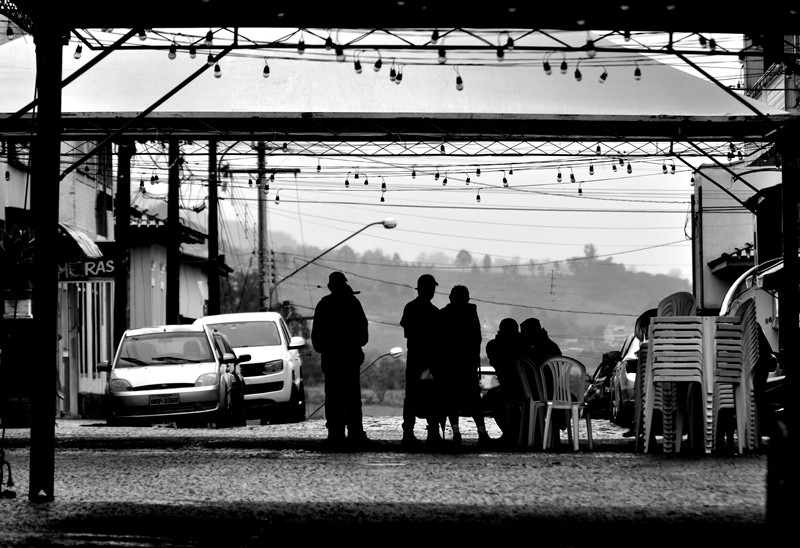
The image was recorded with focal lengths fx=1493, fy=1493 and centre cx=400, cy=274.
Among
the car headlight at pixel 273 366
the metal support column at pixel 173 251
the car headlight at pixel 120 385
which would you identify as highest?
the metal support column at pixel 173 251

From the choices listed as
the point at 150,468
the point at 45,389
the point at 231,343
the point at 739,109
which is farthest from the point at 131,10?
the point at 231,343

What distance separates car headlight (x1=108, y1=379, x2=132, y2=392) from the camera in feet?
78.3

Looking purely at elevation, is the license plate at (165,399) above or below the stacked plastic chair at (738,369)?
below

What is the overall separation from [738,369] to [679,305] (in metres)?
1.40

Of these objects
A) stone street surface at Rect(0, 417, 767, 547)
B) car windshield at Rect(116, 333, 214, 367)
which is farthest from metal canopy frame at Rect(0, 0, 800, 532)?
→ car windshield at Rect(116, 333, 214, 367)

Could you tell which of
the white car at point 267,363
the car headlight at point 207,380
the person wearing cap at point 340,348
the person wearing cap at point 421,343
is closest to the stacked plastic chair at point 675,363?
the person wearing cap at point 421,343

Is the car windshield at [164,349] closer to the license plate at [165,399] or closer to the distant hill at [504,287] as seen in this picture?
the license plate at [165,399]

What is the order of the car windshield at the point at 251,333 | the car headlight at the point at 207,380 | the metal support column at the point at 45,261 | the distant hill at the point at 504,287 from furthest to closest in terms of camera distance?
the distant hill at the point at 504,287, the car windshield at the point at 251,333, the car headlight at the point at 207,380, the metal support column at the point at 45,261

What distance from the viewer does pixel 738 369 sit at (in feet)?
48.5

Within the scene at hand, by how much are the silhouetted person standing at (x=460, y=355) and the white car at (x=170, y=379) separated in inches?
324

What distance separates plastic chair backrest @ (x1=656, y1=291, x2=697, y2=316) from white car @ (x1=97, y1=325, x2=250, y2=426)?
387 inches

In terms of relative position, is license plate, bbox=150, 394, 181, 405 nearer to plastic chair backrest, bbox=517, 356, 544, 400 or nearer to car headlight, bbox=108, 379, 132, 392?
car headlight, bbox=108, 379, 132, 392

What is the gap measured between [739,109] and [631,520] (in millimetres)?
14079

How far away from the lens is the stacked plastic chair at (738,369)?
14.7 m
